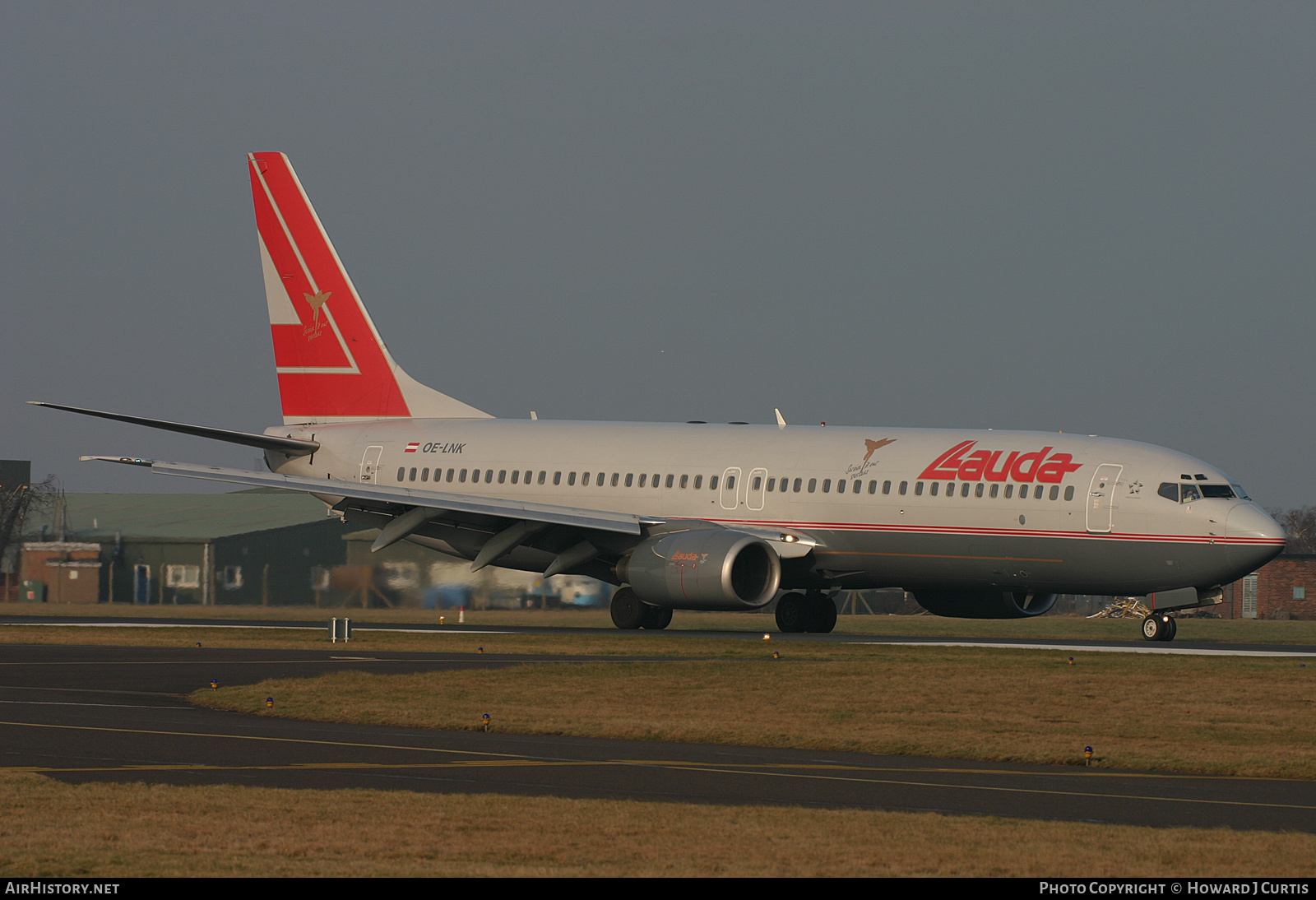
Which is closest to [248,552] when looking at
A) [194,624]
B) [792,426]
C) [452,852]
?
[194,624]

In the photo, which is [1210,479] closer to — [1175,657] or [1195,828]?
[1175,657]

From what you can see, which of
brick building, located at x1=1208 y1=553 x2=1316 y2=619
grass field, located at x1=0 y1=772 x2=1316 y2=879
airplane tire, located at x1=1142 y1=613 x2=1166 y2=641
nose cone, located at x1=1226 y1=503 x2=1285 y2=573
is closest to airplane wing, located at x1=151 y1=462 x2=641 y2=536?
airplane tire, located at x1=1142 y1=613 x2=1166 y2=641

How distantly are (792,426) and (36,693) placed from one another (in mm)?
20440

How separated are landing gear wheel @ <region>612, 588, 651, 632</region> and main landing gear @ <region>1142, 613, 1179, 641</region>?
10546 millimetres

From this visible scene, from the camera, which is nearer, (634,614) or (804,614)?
(634,614)

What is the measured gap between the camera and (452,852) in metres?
11.3

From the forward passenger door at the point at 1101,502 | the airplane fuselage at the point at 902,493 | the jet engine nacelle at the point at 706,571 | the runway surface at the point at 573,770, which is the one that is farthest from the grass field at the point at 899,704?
the jet engine nacelle at the point at 706,571

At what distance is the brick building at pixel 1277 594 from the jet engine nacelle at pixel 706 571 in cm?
2333

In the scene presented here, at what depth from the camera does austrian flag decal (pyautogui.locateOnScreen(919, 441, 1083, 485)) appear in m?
33.8

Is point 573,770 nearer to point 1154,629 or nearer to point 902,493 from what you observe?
point 902,493

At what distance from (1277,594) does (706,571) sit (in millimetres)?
27130

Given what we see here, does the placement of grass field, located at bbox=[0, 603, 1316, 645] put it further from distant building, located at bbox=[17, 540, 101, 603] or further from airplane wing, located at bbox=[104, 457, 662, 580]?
airplane wing, located at bbox=[104, 457, 662, 580]

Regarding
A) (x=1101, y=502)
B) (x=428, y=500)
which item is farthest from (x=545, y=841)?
(x=428, y=500)

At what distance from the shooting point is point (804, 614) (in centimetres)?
3847
